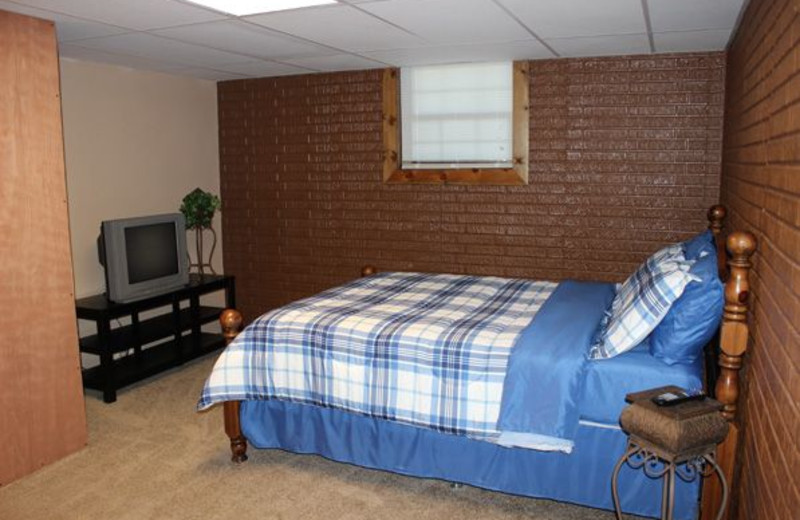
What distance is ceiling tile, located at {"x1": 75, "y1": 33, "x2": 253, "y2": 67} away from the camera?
374cm

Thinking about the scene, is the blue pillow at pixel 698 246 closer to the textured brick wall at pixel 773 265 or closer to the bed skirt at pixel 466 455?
the textured brick wall at pixel 773 265

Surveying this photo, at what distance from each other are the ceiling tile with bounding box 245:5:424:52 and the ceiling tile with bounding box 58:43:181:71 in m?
1.35

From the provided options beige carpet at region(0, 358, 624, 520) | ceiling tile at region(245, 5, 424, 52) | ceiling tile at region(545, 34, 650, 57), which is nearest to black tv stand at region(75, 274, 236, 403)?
beige carpet at region(0, 358, 624, 520)

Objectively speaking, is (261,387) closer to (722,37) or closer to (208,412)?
(208,412)

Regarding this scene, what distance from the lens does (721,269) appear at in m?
2.82

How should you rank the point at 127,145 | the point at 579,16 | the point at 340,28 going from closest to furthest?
the point at 579,16
the point at 340,28
the point at 127,145

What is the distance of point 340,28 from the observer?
3523 millimetres

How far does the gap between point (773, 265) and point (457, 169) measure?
308 centimetres

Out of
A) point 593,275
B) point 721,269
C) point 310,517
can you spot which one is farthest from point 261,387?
point 593,275

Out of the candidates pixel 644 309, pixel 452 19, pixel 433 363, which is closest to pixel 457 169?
pixel 452 19

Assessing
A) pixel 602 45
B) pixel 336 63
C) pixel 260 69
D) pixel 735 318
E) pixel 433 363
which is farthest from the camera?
pixel 260 69

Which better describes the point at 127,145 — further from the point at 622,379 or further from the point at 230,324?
the point at 622,379

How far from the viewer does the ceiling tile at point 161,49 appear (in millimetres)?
3737

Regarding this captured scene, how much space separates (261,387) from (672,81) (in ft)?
10.6
